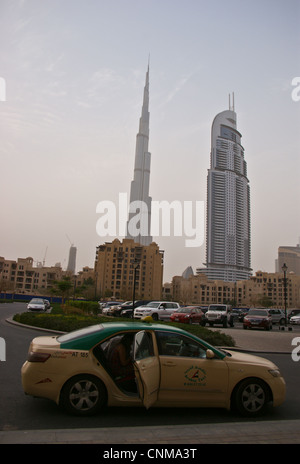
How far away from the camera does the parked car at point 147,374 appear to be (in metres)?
5.79

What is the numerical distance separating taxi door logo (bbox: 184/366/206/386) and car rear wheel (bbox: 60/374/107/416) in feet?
4.54

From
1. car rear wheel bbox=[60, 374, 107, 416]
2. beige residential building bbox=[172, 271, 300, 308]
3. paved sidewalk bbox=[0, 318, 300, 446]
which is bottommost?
paved sidewalk bbox=[0, 318, 300, 446]

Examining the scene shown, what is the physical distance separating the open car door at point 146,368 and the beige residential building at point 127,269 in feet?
470

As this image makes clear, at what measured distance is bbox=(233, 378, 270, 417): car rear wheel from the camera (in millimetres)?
6180

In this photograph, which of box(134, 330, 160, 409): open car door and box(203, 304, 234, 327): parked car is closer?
box(134, 330, 160, 409): open car door

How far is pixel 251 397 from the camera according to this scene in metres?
6.27

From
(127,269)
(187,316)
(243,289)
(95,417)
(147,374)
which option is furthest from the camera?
(243,289)

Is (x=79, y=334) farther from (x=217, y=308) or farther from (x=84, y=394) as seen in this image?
(x=217, y=308)

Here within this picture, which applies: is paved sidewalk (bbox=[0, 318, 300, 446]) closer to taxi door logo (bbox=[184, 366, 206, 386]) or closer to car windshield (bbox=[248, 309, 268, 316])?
taxi door logo (bbox=[184, 366, 206, 386])

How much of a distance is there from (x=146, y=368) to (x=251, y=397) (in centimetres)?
204

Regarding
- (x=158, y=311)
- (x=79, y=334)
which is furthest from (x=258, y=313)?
(x=79, y=334)

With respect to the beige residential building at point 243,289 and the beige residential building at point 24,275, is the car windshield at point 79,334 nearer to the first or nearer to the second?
the beige residential building at point 24,275

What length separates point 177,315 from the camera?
2775 cm

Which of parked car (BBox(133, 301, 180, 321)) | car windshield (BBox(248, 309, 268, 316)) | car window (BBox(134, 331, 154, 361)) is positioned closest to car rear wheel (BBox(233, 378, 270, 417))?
car window (BBox(134, 331, 154, 361))
